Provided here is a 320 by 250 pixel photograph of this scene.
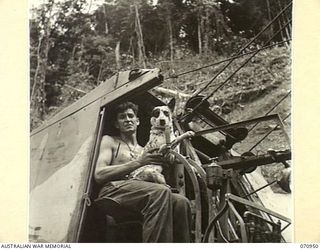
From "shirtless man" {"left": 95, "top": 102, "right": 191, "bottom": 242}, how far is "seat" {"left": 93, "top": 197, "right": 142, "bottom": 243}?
0.16ft

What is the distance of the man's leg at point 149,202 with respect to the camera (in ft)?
26.6

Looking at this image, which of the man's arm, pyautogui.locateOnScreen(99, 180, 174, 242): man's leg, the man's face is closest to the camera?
Answer: pyautogui.locateOnScreen(99, 180, 174, 242): man's leg

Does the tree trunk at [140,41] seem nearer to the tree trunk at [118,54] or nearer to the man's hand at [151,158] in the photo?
the tree trunk at [118,54]

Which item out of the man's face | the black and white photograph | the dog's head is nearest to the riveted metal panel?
the black and white photograph

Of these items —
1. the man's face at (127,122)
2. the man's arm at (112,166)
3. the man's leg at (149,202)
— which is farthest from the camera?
the man's face at (127,122)

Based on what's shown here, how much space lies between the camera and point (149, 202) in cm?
817

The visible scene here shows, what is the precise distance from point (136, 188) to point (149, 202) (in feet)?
0.60

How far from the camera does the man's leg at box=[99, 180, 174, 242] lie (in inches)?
319

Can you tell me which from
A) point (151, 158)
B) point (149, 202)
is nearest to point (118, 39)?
point (151, 158)

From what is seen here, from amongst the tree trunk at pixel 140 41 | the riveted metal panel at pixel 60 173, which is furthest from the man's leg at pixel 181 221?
the tree trunk at pixel 140 41

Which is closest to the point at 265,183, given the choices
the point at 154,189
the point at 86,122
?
the point at 154,189

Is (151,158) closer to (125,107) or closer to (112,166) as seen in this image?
(112,166)

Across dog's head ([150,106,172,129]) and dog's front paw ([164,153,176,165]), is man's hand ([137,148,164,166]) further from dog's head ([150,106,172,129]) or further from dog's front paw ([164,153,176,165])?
dog's head ([150,106,172,129])
